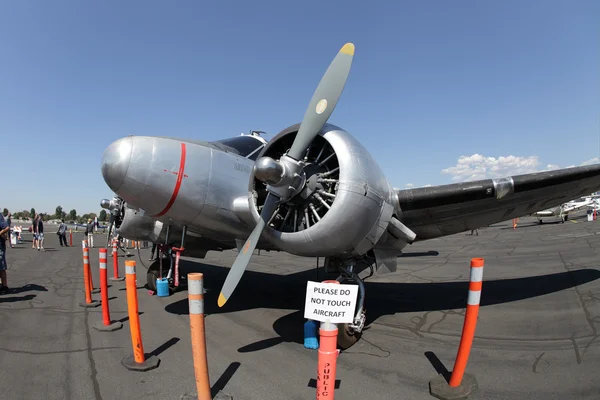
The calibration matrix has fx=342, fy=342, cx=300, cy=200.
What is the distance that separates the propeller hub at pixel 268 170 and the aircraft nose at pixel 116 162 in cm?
193

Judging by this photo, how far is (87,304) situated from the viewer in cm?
686

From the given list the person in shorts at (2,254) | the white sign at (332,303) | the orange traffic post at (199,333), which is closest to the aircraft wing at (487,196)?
the white sign at (332,303)

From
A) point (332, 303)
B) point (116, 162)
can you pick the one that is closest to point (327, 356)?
point (332, 303)

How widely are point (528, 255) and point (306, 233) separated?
11633 millimetres

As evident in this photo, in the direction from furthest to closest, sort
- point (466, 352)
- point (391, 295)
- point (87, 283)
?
1. point (391, 295)
2. point (87, 283)
3. point (466, 352)

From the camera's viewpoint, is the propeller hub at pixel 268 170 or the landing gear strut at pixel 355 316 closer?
the propeller hub at pixel 268 170

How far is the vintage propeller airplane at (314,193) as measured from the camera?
4488 mm

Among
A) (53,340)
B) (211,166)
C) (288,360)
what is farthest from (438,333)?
(53,340)

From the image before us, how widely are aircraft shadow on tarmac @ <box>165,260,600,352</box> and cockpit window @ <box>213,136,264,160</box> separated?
3065 millimetres

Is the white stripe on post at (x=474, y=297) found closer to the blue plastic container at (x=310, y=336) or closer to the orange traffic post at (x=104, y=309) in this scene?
the blue plastic container at (x=310, y=336)

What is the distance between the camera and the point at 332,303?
2.81m

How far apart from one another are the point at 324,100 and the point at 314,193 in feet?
4.22

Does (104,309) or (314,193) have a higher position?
(314,193)

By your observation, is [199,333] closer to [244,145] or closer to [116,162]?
[116,162]
